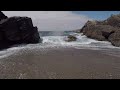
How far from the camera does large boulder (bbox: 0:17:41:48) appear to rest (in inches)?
1017

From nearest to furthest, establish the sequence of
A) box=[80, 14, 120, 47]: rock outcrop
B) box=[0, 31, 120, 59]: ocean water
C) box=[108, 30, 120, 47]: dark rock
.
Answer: box=[0, 31, 120, 59]: ocean water < box=[108, 30, 120, 47]: dark rock < box=[80, 14, 120, 47]: rock outcrop

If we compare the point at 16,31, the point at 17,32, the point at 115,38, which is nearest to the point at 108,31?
the point at 115,38

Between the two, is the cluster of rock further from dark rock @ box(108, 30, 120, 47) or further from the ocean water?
dark rock @ box(108, 30, 120, 47)

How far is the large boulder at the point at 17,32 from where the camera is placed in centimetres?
2583

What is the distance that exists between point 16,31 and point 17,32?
0.24 meters

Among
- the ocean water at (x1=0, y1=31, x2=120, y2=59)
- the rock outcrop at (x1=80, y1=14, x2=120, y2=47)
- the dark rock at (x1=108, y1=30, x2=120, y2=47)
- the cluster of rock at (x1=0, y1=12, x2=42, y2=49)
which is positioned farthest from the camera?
the rock outcrop at (x1=80, y1=14, x2=120, y2=47)

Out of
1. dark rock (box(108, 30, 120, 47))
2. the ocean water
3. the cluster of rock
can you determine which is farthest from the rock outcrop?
the cluster of rock

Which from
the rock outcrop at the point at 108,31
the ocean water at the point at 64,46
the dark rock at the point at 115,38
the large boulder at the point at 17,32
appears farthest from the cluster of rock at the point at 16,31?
the dark rock at the point at 115,38

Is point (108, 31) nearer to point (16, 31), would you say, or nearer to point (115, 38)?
point (115, 38)

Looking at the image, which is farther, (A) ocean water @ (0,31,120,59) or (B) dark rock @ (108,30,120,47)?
(B) dark rock @ (108,30,120,47)

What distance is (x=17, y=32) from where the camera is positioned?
2759cm
